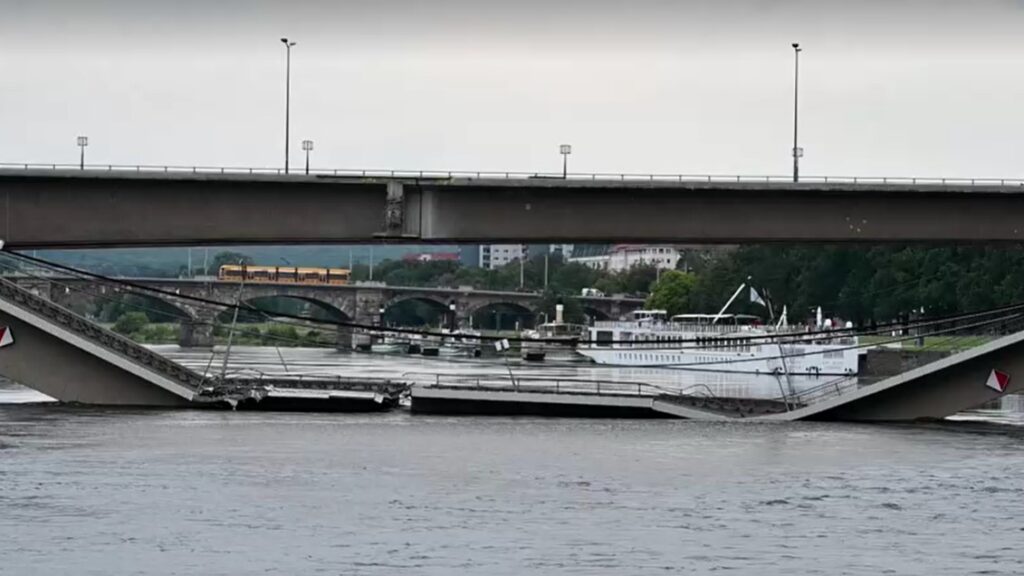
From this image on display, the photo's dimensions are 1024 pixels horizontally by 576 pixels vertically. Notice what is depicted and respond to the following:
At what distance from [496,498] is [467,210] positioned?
23.0 meters

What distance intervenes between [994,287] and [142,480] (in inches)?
3782

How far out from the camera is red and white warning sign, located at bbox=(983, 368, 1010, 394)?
61.1m

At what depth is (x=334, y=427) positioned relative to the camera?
197 feet

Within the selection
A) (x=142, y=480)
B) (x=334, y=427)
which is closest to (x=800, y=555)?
(x=142, y=480)

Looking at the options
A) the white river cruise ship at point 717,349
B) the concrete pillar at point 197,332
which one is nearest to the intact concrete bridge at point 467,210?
the white river cruise ship at point 717,349

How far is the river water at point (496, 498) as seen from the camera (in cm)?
3148

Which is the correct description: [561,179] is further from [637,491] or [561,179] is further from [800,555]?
[800,555]

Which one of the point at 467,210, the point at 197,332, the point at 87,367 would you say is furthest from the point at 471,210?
the point at 197,332

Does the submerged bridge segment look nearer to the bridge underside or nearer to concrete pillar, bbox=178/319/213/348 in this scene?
the bridge underside

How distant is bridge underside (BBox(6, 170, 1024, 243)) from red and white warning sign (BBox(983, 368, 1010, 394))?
4512 millimetres

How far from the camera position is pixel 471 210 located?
6222cm

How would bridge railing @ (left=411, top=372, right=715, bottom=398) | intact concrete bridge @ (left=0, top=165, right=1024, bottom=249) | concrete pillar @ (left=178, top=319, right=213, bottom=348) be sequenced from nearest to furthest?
intact concrete bridge @ (left=0, top=165, right=1024, bottom=249)
bridge railing @ (left=411, top=372, right=715, bottom=398)
concrete pillar @ (left=178, top=319, right=213, bottom=348)

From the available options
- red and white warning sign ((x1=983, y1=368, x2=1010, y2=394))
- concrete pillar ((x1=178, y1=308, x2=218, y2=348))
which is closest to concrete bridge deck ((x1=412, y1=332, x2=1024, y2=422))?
red and white warning sign ((x1=983, y1=368, x2=1010, y2=394))

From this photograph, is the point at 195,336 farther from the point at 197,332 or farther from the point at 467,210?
the point at 467,210
